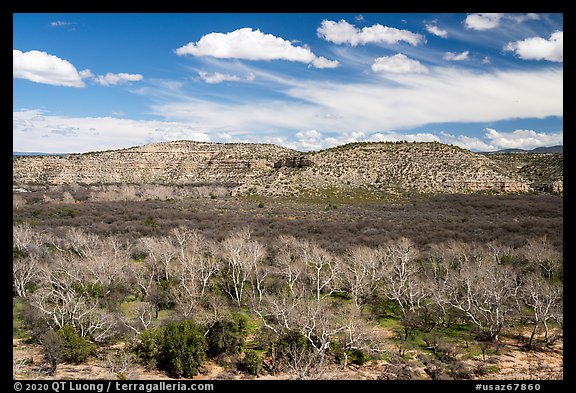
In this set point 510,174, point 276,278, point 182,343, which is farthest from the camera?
point 510,174

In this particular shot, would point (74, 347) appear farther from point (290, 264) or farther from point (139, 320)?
point (290, 264)

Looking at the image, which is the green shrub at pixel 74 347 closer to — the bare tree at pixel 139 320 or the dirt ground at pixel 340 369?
the dirt ground at pixel 340 369

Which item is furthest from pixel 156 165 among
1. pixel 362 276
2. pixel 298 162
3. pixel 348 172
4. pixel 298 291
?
pixel 362 276

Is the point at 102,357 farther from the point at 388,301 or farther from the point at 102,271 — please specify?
the point at 388,301

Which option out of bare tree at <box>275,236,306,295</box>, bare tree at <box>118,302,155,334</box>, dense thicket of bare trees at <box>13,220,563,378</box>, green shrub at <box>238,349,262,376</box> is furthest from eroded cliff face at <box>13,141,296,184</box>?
green shrub at <box>238,349,262,376</box>

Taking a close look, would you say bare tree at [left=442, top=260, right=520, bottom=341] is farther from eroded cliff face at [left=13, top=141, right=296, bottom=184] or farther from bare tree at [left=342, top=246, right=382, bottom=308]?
eroded cliff face at [left=13, top=141, right=296, bottom=184]
